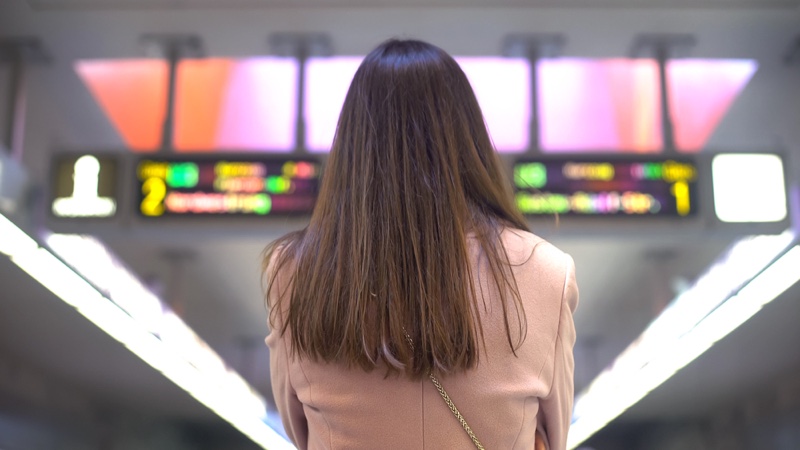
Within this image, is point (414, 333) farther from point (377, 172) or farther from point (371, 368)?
point (377, 172)

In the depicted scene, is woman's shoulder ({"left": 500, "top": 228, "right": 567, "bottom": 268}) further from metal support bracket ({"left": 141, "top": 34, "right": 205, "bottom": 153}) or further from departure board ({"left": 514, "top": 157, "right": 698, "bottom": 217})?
metal support bracket ({"left": 141, "top": 34, "right": 205, "bottom": 153})

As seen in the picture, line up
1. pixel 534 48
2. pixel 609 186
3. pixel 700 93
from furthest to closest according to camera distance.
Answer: pixel 700 93 < pixel 534 48 < pixel 609 186

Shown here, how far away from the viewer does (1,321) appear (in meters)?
9.01

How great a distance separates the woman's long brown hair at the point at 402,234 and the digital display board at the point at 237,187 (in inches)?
116

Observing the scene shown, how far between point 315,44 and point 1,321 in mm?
5404

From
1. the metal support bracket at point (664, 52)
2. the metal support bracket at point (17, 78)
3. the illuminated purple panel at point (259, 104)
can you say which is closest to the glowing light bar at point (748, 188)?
the metal support bracket at point (664, 52)

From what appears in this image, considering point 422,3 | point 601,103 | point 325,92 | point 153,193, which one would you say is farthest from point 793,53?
point 153,193

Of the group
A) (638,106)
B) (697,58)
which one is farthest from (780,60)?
(638,106)

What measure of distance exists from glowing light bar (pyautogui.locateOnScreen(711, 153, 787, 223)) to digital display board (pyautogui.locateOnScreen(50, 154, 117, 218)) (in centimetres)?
281

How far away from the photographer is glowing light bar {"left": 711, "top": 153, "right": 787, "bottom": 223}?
4.42 metres

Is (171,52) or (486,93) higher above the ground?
(171,52)

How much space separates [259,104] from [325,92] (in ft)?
1.34

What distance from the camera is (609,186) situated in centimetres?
433

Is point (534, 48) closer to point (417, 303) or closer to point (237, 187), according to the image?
point (237, 187)
